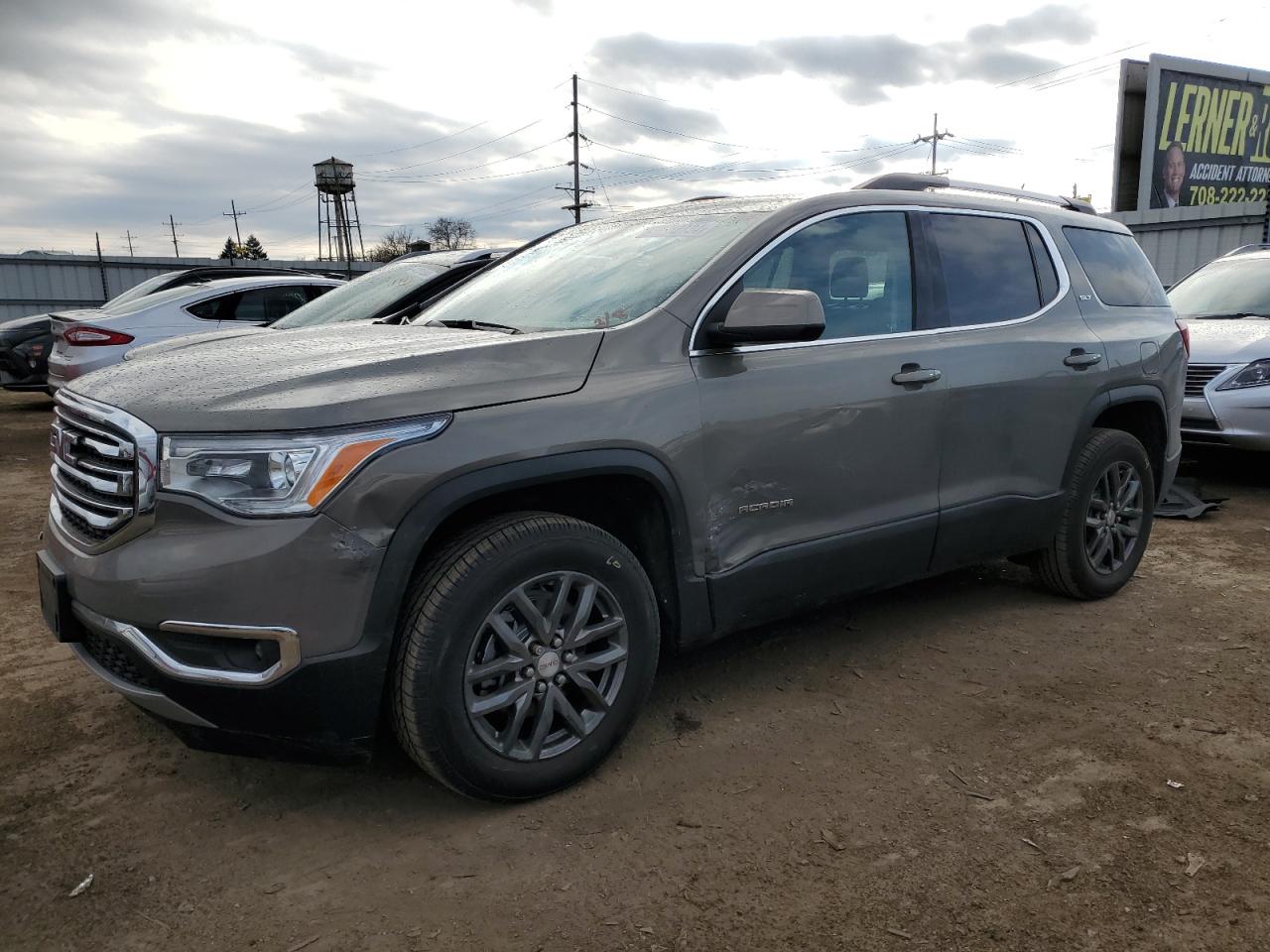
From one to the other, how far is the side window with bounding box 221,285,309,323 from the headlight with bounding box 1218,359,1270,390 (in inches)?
308

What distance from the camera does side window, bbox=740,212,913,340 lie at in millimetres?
3328

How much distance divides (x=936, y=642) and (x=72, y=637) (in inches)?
125

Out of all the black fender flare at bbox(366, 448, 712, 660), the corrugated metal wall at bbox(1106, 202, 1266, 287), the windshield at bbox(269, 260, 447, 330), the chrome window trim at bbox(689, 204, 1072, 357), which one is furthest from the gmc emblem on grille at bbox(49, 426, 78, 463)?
the corrugated metal wall at bbox(1106, 202, 1266, 287)

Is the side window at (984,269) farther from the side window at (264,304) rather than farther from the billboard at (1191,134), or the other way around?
the billboard at (1191,134)

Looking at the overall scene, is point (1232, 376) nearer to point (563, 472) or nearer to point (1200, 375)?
point (1200, 375)

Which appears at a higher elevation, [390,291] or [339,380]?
[390,291]

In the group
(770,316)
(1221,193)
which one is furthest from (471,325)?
(1221,193)

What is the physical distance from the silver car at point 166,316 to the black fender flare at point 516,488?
6715mm

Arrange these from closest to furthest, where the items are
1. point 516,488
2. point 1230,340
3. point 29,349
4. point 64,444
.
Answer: point 516,488
point 64,444
point 1230,340
point 29,349

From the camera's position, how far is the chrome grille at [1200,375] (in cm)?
682

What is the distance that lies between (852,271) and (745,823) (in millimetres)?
2017

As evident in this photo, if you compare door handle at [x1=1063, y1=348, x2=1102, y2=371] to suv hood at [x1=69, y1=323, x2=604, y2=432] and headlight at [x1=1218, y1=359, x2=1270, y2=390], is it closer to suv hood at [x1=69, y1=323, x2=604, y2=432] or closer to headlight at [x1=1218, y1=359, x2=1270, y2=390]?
suv hood at [x1=69, y1=323, x2=604, y2=432]

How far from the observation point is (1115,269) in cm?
458

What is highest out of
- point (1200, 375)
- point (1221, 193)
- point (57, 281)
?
point (1221, 193)
